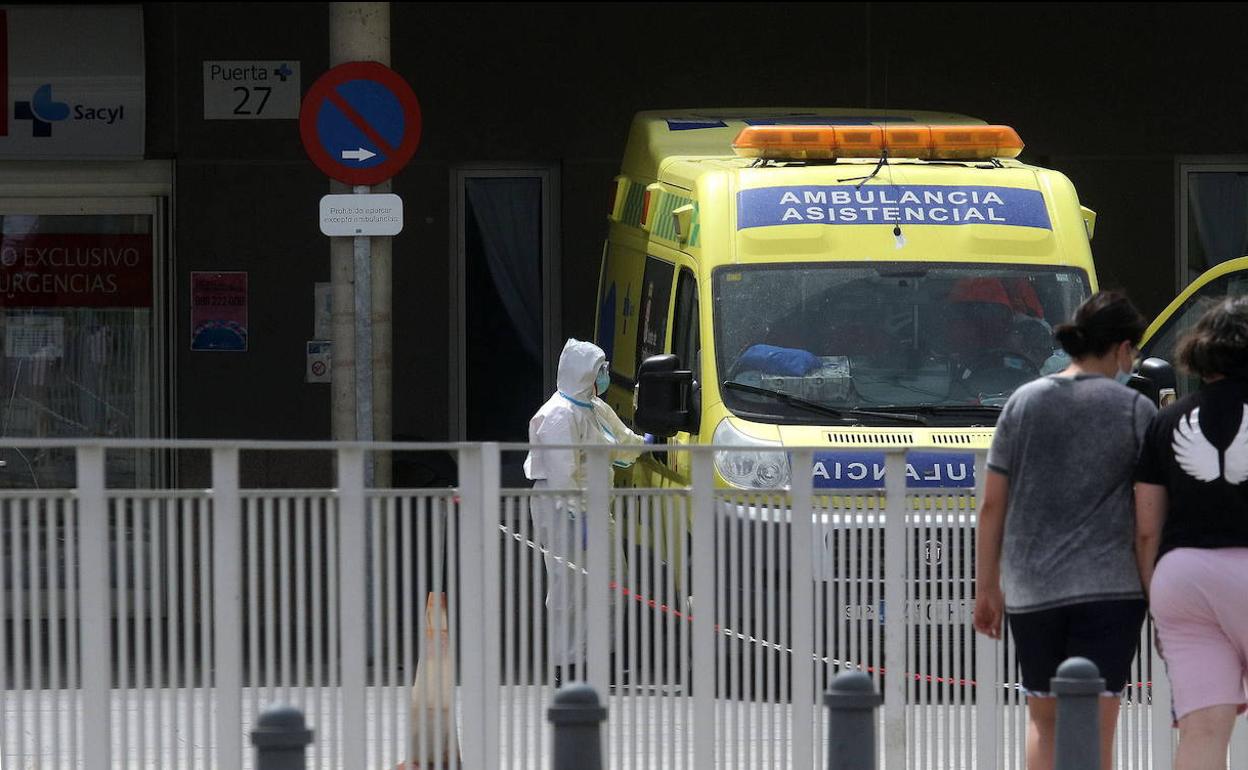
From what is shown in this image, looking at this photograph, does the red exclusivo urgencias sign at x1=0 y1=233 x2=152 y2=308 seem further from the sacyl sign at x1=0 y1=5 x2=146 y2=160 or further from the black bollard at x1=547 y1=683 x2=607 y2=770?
the black bollard at x1=547 y1=683 x2=607 y2=770

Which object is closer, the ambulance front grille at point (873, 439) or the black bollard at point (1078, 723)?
the black bollard at point (1078, 723)

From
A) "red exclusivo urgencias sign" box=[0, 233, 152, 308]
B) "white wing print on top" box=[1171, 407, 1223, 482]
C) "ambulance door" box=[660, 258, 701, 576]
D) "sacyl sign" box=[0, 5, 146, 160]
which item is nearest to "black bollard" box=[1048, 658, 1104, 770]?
"white wing print on top" box=[1171, 407, 1223, 482]

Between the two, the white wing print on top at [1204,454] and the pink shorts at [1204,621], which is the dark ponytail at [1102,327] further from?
the pink shorts at [1204,621]

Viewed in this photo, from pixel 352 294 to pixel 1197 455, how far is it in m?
5.60

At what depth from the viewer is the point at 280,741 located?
14.5ft

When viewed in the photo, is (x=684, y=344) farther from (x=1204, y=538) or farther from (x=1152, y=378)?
(x=1204, y=538)

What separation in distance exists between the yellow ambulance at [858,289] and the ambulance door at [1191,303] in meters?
0.67

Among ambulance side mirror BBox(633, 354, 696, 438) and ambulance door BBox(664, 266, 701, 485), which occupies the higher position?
ambulance door BBox(664, 266, 701, 485)

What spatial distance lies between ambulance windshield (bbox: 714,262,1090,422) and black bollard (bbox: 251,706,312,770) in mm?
4369

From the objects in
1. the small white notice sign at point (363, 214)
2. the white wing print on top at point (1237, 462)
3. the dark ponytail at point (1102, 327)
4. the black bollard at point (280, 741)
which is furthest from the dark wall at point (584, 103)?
the black bollard at point (280, 741)

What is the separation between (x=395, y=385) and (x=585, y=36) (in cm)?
275

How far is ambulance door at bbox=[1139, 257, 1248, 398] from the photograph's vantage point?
9.59 metres

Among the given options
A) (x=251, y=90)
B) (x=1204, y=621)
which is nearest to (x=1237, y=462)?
(x=1204, y=621)

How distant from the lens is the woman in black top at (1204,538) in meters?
5.18
